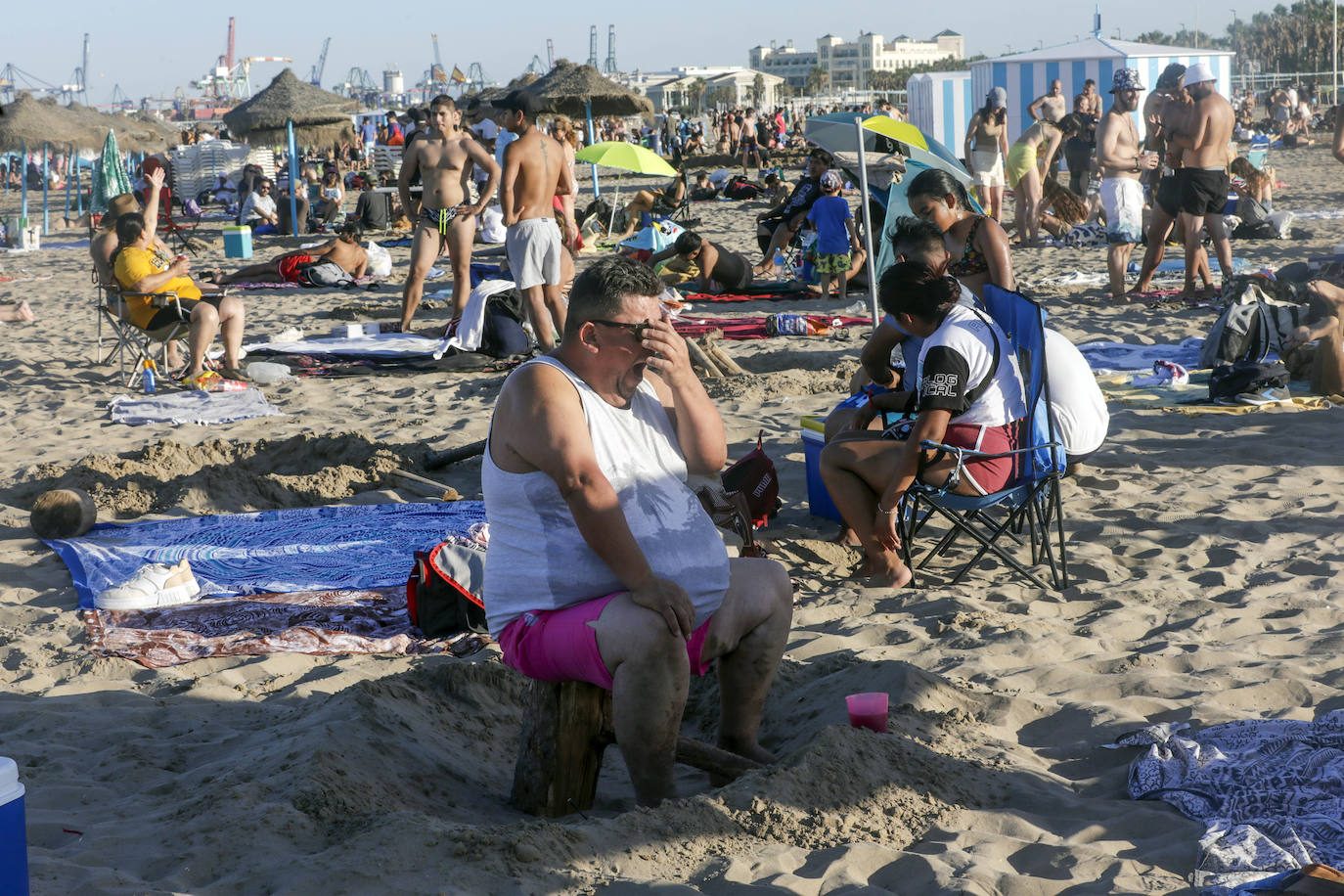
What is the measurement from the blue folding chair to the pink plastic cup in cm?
121

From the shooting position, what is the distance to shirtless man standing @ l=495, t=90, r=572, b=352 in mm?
8258

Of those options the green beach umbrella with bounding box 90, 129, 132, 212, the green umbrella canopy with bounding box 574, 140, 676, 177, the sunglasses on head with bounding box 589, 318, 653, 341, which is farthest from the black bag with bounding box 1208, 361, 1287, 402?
the green beach umbrella with bounding box 90, 129, 132, 212

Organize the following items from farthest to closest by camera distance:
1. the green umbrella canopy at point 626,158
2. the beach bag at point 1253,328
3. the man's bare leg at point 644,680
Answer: the green umbrella canopy at point 626,158 < the beach bag at point 1253,328 < the man's bare leg at point 644,680

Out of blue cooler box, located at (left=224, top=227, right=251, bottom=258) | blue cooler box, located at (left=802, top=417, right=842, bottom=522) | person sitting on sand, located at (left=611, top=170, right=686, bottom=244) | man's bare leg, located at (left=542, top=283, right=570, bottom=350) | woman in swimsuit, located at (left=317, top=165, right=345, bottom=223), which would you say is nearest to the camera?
blue cooler box, located at (left=802, top=417, right=842, bottom=522)

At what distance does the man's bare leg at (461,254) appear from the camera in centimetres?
953

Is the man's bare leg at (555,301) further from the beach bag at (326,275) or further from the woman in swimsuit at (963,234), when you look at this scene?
→ the beach bag at (326,275)

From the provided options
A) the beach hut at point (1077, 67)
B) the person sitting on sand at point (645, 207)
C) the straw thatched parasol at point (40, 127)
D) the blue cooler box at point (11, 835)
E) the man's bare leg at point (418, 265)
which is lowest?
the blue cooler box at point (11, 835)

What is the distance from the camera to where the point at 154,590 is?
4297 mm

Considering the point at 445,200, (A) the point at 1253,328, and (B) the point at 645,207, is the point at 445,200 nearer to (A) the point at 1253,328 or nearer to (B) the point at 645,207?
(A) the point at 1253,328

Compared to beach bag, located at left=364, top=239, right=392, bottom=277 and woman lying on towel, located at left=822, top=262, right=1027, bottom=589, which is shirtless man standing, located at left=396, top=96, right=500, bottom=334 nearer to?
beach bag, located at left=364, top=239, right=392, bottom=277

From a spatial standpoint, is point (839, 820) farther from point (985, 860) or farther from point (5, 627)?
point (5, 627)

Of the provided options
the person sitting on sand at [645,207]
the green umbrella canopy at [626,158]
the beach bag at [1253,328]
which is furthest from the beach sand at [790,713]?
the person sitting on sand at [645,207]

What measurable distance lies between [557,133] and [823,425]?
7.54m

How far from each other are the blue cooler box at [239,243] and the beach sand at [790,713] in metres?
10.8
